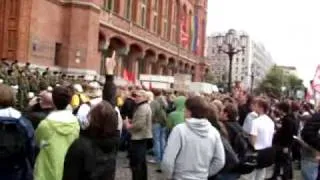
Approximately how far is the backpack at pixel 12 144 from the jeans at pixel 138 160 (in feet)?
16.8

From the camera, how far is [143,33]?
139ft

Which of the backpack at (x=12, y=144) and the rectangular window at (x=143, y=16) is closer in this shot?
the backpack at (x=12, y=144)

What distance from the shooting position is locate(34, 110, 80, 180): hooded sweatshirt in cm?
595

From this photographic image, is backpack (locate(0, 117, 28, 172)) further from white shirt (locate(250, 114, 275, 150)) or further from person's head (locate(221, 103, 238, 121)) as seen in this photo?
white shirt (locate(250, 114, 275, 150))

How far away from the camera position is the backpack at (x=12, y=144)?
5559 mm

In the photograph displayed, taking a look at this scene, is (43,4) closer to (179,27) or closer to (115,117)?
(115,117)

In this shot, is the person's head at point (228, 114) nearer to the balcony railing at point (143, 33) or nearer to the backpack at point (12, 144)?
the backpack at point (12, 144)

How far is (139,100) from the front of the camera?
36.7 feet

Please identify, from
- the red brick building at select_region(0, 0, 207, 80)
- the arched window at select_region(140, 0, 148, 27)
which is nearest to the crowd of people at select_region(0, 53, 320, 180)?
the red brick building at select_region(0, 0, 207, 80)

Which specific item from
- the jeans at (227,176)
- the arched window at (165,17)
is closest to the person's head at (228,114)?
the jeans at (227,176)

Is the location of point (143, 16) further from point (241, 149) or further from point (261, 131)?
point (241, 149)

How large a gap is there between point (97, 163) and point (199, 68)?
6213cm

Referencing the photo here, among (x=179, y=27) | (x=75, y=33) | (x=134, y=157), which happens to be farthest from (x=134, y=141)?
(x=179, y=27)

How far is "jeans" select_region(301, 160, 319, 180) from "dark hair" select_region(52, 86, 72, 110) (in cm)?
458
